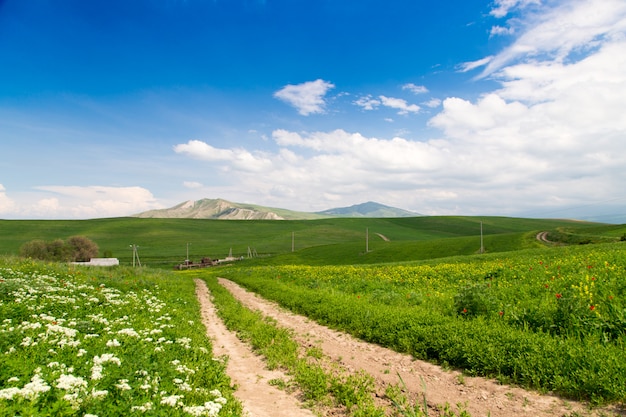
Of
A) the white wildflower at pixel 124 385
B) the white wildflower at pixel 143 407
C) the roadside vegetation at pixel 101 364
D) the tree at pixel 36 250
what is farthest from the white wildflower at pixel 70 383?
the tree at pixel 36 250

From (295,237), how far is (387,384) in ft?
442

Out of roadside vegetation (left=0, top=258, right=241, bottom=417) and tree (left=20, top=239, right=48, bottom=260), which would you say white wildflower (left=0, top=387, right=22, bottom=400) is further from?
tree (left=20, top=239, right=48, bottom=260)

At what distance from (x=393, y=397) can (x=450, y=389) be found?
1.35 m

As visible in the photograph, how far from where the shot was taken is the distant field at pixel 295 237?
75.8 m

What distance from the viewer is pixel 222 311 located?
17625 mm

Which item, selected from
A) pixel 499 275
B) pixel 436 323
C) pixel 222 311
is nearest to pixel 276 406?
pixel 436 323

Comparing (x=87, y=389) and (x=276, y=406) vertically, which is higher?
(x=87, y=389)

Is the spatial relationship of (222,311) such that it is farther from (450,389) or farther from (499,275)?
(499,275)

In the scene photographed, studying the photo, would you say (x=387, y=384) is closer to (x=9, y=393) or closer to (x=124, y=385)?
(x=124, y=385)

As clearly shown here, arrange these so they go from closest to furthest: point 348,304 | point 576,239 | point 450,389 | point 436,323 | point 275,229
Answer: point 450,389 < point 436,323 < point 348,304 < point 576,239 < point 275,229

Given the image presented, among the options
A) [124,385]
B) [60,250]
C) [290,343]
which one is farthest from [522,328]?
[60,250]

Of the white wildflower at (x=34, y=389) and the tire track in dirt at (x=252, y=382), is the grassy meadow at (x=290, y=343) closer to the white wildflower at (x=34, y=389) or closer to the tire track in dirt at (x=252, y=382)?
the white wildflower at (x=34, y=389)

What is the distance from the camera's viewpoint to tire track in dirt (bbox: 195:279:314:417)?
275 inches

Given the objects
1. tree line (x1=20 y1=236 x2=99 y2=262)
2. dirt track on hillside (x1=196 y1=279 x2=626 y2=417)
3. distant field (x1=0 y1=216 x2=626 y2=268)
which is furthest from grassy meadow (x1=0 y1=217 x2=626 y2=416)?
tree line (x1=20 y1=236 x2=99 y2=262)
